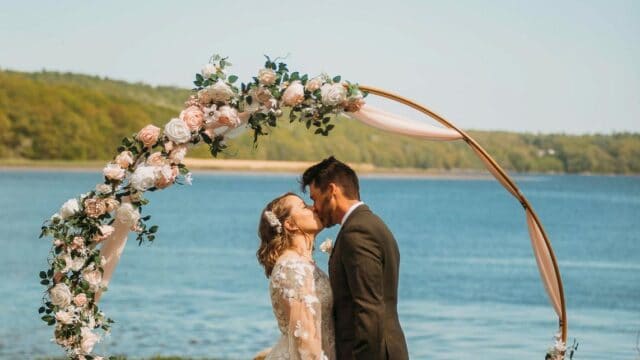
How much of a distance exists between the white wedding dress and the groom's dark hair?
41 cm

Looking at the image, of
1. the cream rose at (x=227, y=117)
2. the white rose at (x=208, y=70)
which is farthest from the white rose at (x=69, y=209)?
the white rose at (x=208, y=70)

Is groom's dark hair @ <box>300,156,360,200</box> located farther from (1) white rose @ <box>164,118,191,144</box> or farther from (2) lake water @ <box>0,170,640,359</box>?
(2) lake water @ <box>0,170,640,359</box>

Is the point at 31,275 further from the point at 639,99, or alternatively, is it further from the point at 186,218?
the point at 639,99

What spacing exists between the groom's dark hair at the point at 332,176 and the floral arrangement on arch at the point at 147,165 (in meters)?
0.92

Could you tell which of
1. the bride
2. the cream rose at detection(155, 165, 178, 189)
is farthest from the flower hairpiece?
the cream rose at detection(155, 165, 178, 189)

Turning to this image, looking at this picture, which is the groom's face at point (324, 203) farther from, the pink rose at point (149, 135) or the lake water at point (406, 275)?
the lake water at point (406, 275)

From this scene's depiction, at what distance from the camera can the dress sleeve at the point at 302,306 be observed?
5980 mm

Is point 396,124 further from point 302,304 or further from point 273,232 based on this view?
point 302,304

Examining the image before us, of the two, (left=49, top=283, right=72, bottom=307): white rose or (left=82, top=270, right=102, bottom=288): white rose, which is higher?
(left=82, top=270, right=102, bottom=288): white rose

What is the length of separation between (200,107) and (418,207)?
95337 mm

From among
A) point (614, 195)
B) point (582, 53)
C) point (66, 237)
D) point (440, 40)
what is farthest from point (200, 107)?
point (614, 195)

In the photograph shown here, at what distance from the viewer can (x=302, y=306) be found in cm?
598

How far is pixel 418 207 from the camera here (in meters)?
102

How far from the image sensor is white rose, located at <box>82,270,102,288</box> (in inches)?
270
